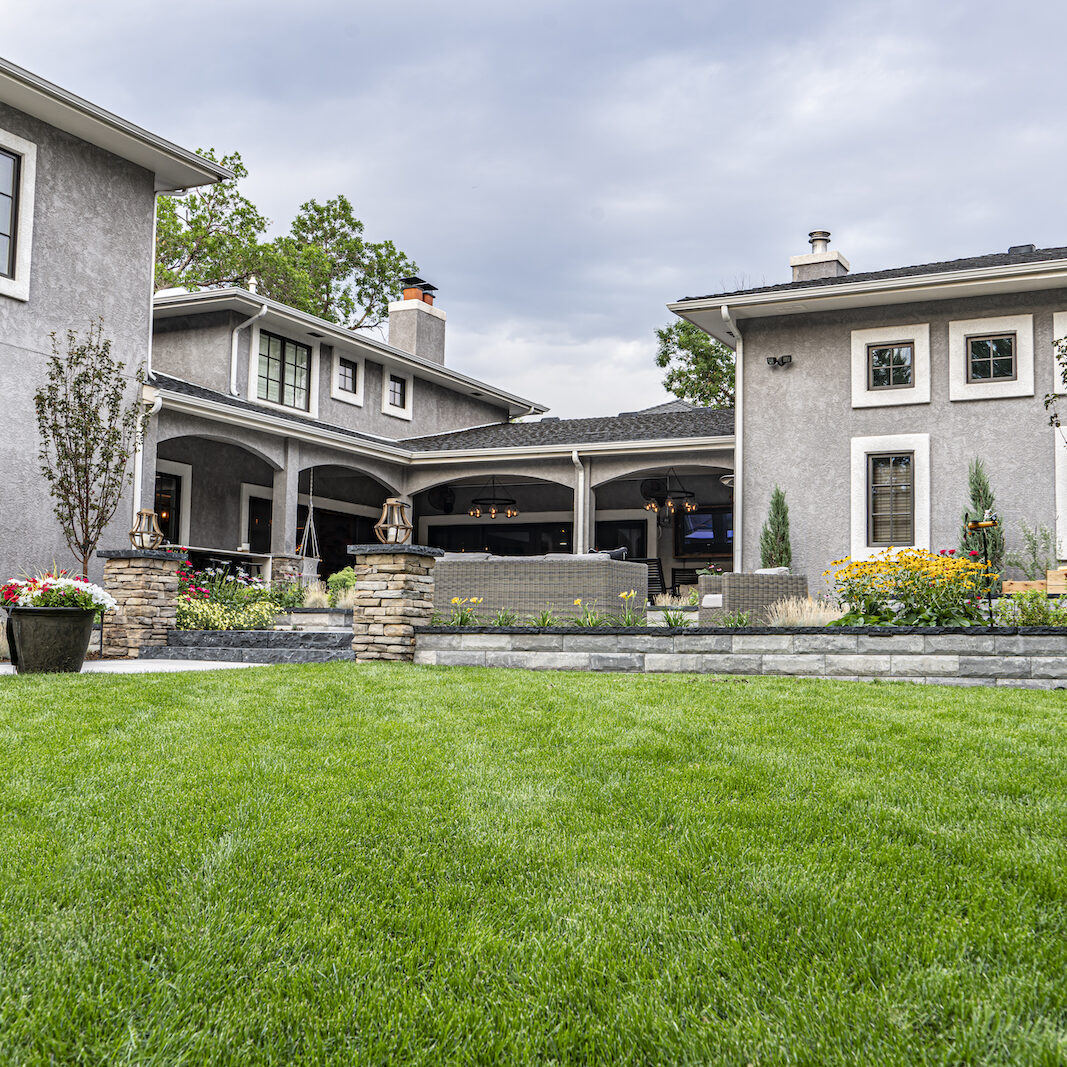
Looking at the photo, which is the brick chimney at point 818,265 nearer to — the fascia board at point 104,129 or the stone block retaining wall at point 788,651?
the fascia board at point 104,129

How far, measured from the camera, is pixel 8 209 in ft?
32.8

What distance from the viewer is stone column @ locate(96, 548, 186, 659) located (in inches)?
359

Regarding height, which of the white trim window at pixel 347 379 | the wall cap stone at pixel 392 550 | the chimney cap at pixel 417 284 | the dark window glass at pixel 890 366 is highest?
the chimney cap at pixel 417 284

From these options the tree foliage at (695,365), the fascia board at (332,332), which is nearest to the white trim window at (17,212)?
the fascia board at (332,332)

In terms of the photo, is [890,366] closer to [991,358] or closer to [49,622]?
[991,358]

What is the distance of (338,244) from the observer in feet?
86.2

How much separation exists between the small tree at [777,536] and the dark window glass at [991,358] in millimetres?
2879

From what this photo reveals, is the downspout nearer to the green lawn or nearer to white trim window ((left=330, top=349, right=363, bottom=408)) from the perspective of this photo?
white trim window ((left=330, top=349, right=363, bottom=408))

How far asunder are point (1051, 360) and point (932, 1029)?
476 inches

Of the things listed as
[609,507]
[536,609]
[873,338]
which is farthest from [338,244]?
[536,609]

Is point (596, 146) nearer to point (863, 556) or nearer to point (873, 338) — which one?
point (873, 338)

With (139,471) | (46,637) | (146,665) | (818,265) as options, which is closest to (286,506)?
(139,471)

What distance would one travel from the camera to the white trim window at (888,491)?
12.4 metres

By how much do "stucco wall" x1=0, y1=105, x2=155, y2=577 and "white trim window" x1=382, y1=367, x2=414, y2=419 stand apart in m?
6.54
